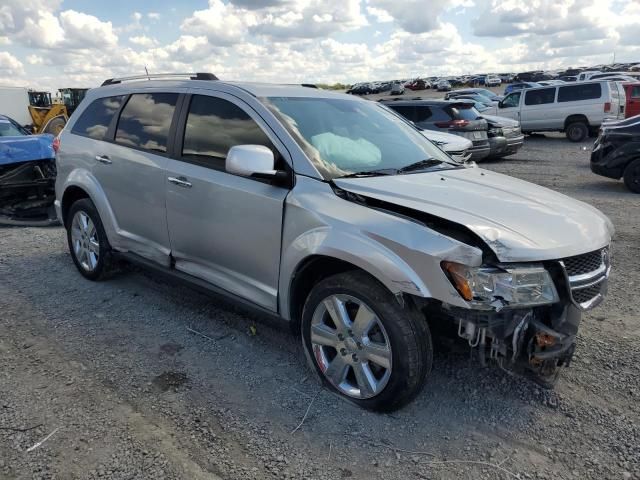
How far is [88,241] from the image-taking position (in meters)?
5.17

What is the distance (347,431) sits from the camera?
2.94m

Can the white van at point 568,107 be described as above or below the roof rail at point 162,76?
below

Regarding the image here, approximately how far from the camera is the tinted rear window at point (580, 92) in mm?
17672

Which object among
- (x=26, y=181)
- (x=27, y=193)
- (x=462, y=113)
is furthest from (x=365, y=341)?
(x=462, y=113)

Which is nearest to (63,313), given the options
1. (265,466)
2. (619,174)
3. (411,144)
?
(265,466)

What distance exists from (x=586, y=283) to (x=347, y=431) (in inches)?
60.0

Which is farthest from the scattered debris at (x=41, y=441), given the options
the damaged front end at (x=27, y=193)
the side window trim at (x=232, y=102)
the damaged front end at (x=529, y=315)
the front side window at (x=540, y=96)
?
the front side window at (x=540, y=96)

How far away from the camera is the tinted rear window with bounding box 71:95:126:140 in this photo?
488 centimetres

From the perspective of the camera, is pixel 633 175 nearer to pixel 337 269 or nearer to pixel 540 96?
pixel 337 269

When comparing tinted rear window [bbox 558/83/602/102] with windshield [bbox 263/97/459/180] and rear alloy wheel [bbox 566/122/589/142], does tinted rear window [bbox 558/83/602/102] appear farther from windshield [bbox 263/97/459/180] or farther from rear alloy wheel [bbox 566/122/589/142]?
windshield [bbox 263/97/459/180]

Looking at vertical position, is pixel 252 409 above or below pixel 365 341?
below

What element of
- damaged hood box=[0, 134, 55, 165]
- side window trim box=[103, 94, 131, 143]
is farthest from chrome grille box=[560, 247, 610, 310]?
damaged hood box=[0, 134, 55, 165]

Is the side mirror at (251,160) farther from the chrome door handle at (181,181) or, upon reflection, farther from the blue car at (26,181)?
the blue car at (26,181)

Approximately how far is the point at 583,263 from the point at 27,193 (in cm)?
781
